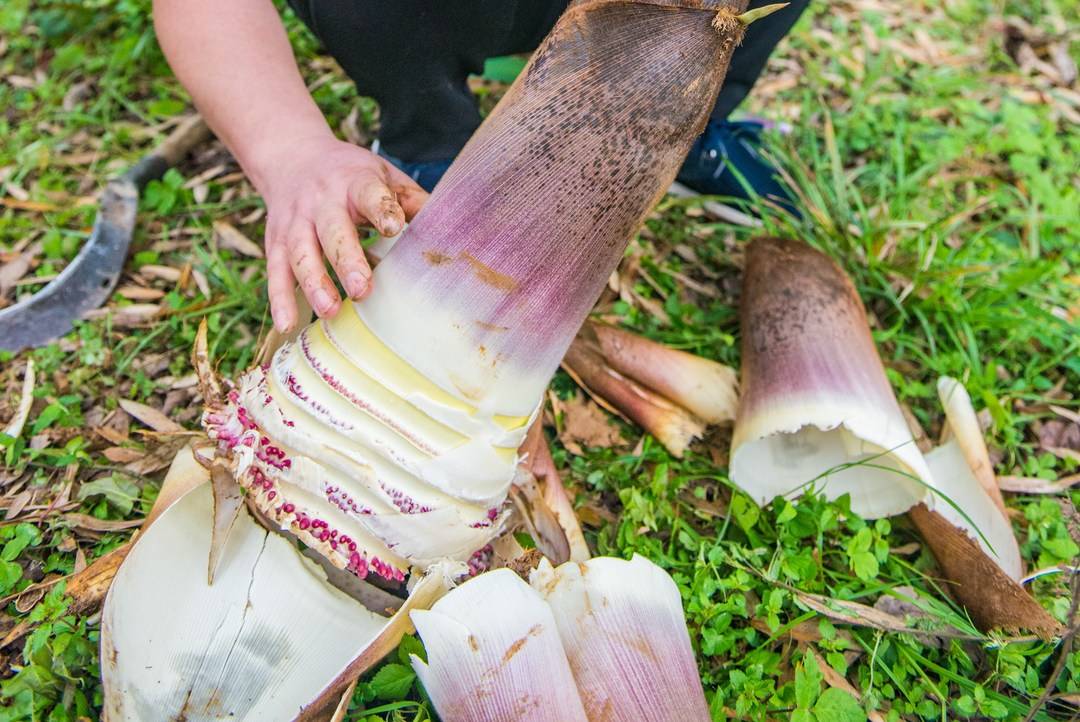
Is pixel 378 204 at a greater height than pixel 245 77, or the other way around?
pixel 245 77

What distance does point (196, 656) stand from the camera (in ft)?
3.31

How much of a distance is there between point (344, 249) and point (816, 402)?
86 centimetres

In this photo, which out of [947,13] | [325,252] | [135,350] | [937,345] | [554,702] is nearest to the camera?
[554,702]

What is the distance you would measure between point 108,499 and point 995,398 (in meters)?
1.76

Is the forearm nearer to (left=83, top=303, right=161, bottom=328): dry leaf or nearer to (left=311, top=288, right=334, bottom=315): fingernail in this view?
(left=311, top=288, right=334, bottom=315): fingernail

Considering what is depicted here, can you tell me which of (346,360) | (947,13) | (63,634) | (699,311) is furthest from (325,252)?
(947,13)

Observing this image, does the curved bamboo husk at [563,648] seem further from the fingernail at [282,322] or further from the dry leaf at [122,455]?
the dry leaf at [122,455]

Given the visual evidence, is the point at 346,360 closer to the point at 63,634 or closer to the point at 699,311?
the point at 63,634

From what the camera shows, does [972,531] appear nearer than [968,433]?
Yes

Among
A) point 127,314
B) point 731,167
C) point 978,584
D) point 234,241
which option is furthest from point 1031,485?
point 127,314

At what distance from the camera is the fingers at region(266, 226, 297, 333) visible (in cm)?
120

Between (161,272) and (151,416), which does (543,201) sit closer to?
(151,416)

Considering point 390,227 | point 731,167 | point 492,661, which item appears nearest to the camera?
point 492,661

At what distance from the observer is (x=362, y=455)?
1.05 m
